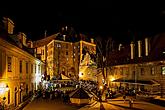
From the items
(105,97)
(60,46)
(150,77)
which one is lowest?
(105,97)

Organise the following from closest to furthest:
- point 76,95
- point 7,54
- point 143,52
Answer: point 7,54 < point 76,95 < point 143,52

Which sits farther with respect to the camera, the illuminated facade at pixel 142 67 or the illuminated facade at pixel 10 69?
the illuminated facade at pixel 142 67

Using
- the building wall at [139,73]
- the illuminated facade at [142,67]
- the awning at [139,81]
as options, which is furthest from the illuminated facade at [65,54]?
the awning at [139,81]

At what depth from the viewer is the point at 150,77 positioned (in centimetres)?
3809

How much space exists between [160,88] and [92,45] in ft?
185

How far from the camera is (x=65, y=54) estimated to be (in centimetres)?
8700

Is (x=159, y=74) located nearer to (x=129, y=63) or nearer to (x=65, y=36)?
(x=129, y=63)

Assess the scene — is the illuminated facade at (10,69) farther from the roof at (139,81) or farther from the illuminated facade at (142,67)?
the illuminated facade at (142,67)

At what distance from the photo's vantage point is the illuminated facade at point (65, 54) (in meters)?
82.4

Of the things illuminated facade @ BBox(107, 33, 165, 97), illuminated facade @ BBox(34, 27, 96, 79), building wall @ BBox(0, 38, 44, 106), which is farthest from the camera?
illuminated facade @ BBox(34, 27, 96, 79)

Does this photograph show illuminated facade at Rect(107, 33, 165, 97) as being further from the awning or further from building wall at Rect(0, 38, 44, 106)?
building wall at Rect(0, 38, 44, 106)

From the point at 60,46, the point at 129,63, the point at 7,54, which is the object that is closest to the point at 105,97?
the point at 129,63

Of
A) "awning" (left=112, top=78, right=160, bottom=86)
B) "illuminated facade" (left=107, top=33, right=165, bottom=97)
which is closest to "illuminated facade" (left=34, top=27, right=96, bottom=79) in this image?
"illuminated facade" (left=107, top=33, right=165, bottom=97)

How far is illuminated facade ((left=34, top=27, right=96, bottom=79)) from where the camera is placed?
82375 mm
